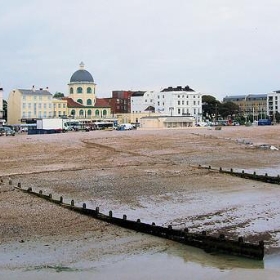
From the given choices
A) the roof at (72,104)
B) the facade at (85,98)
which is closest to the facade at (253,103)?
the facade at (85,98)

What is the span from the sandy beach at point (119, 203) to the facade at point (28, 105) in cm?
6520

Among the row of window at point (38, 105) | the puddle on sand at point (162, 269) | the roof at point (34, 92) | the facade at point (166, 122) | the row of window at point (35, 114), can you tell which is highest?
the roof at point (34, 92)

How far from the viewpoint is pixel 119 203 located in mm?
18516

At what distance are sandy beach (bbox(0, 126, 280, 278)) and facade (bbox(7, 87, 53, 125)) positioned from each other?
65197 millimetres

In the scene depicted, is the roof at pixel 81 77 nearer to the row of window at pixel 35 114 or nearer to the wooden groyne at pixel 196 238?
the row of window at pixel 35 114

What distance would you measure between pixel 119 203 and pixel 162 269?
750 centimetres

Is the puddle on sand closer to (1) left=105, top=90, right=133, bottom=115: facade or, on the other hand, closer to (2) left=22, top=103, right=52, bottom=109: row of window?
(2) left=22, top=103, right=52, bottom=109: row of window

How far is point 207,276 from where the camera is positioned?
34.9 ft

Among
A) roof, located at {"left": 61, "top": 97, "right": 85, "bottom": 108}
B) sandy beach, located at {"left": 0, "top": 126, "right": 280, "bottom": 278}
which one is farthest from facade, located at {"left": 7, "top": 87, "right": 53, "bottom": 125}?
sandy beach, located at {"left": 0, "top": 126, "right": 280, "bottom": 278}

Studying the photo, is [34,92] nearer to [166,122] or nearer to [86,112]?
[86,112]

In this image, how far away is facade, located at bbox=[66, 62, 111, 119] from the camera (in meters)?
111

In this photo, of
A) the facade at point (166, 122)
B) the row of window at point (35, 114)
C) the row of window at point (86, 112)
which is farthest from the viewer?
the row of window at point (86, 112)

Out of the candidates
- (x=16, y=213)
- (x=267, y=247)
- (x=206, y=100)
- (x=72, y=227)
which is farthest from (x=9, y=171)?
(x=206, y=100)

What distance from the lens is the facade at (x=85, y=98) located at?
11094 centimetres
